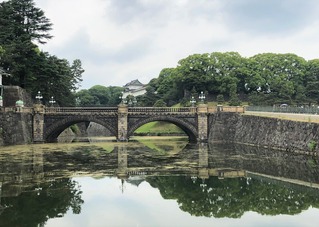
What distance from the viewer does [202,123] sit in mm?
57125

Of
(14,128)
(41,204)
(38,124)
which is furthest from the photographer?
(38,124)

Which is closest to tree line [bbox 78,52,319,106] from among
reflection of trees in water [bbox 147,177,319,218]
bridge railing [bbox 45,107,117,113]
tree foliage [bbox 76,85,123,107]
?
bridge railing [bbox 45,107,117,113]

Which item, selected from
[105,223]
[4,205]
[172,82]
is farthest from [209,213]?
[172,82]

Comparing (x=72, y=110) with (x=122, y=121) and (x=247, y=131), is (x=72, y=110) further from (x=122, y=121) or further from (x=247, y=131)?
(x=247, y=131)

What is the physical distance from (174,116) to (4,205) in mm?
40079

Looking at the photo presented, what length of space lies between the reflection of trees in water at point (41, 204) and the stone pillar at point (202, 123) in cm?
3469

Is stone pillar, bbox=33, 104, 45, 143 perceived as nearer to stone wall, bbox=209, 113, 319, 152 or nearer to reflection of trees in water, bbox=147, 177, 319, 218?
stone wall, bbox=209, 113, 319, 152

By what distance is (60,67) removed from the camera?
209ft

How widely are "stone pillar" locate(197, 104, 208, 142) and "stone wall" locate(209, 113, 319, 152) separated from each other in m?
0.78

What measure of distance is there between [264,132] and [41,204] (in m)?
32.5

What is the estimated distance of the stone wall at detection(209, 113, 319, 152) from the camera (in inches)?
1406

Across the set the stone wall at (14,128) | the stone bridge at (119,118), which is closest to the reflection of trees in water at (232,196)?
the stone wall at (14,128)

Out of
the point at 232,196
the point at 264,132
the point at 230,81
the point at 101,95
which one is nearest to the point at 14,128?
the point at 264,132

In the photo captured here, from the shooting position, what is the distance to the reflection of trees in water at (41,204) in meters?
16.3
